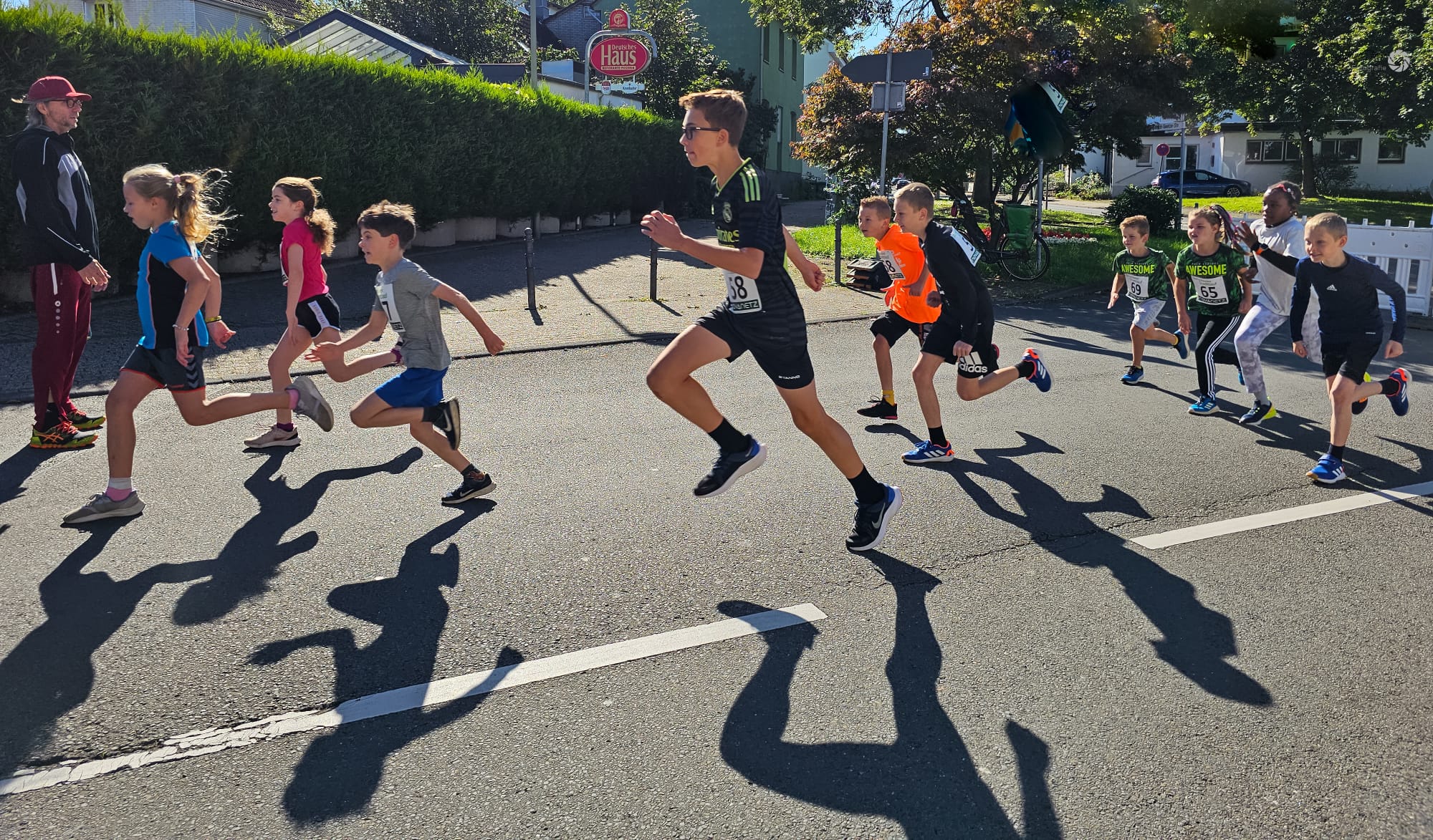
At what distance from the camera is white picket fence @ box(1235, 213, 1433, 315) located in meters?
→ 13.3

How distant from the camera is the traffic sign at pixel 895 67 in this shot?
1402 cm

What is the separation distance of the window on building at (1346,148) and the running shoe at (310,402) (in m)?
56.1

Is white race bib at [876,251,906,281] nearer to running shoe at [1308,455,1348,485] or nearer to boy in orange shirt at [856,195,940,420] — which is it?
boy in orange shirt at [856,195,940,420]

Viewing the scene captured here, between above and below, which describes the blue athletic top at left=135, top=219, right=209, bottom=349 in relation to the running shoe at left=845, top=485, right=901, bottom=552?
above

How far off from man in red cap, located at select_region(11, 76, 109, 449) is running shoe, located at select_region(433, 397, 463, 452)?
2478 millimetres

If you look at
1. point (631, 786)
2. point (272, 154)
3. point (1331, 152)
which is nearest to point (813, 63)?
point (1331, 152)

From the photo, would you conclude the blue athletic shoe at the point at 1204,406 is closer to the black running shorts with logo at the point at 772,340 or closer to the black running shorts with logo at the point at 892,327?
the black running shorts with logo at the point at 892,327

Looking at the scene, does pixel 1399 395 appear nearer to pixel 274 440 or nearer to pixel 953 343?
pixel 953 343

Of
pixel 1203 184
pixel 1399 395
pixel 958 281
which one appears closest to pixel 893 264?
pixel 958 281

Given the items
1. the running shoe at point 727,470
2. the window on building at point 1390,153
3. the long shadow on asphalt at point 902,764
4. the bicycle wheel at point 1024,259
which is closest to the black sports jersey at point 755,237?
the running shoe at point 727,470

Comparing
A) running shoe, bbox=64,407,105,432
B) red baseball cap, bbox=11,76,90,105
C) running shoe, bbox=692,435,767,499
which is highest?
red baseball cap, bbox=11,76,90,105

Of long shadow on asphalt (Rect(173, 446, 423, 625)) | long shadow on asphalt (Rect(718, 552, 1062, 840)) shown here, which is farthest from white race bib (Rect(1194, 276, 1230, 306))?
long shadow on asphalt (Rect(173, 446, 423, 625))

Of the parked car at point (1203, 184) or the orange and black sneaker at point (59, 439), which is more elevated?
the parked car at point (1203, 184)

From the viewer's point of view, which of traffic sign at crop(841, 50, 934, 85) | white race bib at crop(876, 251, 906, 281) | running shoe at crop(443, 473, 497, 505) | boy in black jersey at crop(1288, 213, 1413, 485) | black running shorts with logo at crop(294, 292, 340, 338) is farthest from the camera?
traffic sign at crop(841, 50, 934, 85)
